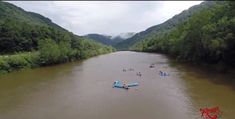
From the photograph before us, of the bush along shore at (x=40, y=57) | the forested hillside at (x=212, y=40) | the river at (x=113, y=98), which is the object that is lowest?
the river at (x=113, y=98)

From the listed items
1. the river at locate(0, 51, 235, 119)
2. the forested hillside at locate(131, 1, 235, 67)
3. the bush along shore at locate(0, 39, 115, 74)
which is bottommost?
the river at locate(0, 51, 235, 119)

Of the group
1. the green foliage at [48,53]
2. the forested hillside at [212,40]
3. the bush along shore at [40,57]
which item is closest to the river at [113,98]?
the forested hillside at [212,40]

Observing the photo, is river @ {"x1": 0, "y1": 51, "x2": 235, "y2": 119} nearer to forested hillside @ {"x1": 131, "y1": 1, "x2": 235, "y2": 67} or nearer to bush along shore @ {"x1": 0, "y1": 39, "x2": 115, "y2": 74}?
forested hillside @ {"x1": 131, "y1": 1, "x2": 235, "y2": 67}

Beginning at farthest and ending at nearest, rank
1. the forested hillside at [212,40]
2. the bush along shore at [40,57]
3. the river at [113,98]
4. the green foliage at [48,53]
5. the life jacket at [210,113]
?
the green foliage at [48,53] → the bush along shore at [40,57] → the forested hillside at [212,40] → the river at [113,98] → the life jacket at [210,113]

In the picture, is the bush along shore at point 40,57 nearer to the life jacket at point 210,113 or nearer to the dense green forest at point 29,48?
the dense green forest at point 29,48

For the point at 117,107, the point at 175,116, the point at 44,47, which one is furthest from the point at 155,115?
the point at 44,47

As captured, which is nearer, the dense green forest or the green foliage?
the dense green forest

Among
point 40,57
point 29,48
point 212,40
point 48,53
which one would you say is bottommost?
point 40,57

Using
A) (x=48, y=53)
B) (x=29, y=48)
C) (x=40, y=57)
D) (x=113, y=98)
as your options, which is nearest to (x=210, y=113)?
(x=113, y=98)

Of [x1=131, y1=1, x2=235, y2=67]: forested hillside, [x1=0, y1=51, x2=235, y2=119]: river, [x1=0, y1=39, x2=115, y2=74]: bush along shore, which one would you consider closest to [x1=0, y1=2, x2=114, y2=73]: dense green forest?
[x1=0, y1=39, x2=115, y2=74]: bush along shore

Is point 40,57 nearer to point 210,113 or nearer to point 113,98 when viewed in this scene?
point 113,98

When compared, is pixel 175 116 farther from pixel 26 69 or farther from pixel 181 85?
pixel 26 69
